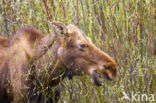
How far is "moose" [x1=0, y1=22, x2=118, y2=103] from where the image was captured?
4.52 meters

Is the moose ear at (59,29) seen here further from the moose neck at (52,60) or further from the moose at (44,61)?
the moose neck at (52,60)

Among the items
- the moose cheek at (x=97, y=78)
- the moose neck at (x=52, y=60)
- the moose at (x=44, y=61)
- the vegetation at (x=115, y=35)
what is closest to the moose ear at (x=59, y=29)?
the moose at (x=44, y=61)

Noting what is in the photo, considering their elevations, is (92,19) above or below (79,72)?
above

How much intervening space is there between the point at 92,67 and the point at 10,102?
3.80ft

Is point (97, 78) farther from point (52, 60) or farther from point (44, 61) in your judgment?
point (44, 61)

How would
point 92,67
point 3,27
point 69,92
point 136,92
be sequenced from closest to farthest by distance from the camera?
point 92,67 → point 136,92 → point 69,92 → point 3,27

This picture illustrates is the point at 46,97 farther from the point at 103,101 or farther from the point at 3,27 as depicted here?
the point at 3,27

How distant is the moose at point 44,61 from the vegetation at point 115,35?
406 mm

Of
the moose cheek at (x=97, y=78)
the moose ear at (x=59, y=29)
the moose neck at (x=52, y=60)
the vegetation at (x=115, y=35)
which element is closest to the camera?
the moose cheek at (x=97, y=78)

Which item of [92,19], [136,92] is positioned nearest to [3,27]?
[92,19]

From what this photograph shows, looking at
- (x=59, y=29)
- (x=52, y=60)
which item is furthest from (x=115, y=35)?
(x=52, y=60)

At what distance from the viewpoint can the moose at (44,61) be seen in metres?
4.52

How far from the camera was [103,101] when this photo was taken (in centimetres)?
505

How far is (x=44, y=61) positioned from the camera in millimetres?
4805
